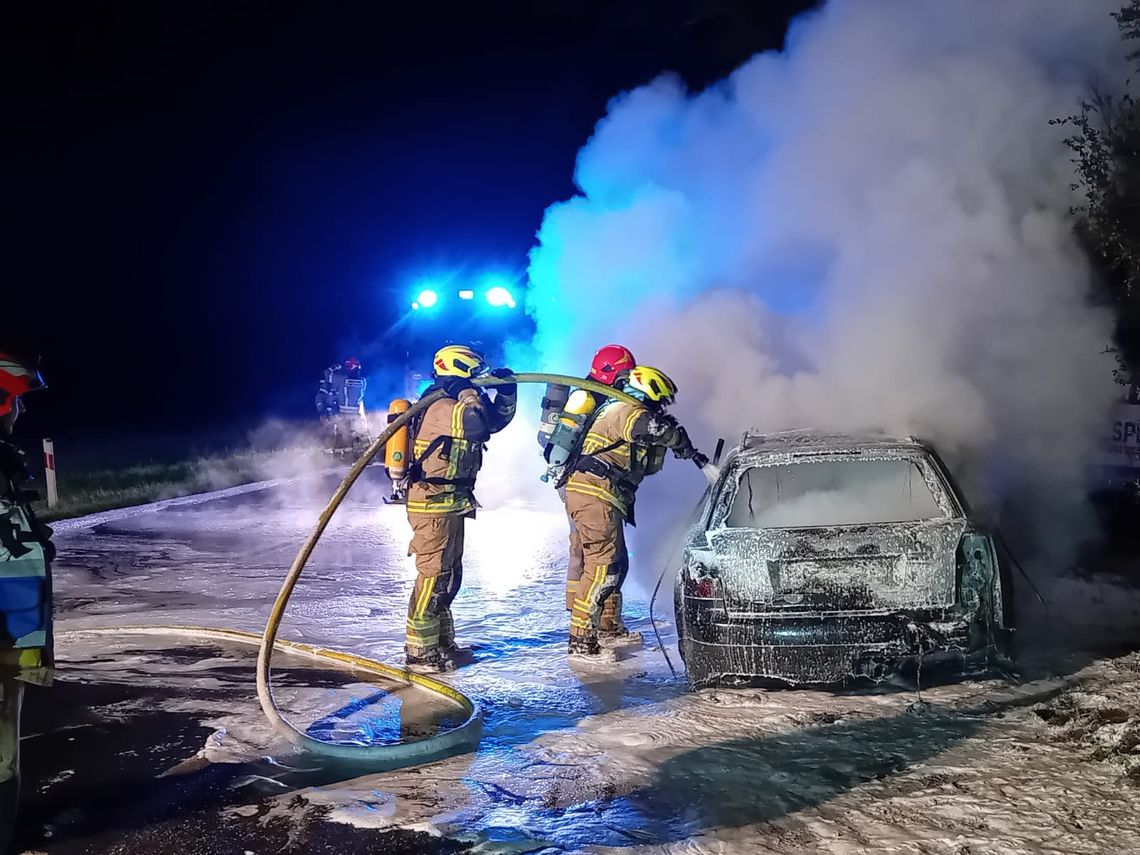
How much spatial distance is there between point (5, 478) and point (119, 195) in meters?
72.0

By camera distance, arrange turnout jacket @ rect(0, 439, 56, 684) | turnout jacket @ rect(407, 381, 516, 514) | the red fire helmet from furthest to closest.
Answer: the red fire helmet
turnout jacket @ rect(407, 381, 516, 514)
turnout jacket @ rect(0, 439, 56, 684)

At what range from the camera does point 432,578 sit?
250 inches

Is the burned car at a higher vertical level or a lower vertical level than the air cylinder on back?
lower

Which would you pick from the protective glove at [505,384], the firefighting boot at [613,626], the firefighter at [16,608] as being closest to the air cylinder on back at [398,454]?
the protective glove at [505,384]

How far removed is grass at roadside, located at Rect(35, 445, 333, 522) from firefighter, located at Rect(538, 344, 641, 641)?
8.75 m

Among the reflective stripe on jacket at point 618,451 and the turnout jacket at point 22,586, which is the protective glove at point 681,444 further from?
the turnout jacket at point 22,586

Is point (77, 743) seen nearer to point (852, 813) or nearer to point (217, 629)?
point (217, 629)

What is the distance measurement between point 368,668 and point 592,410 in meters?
2.49

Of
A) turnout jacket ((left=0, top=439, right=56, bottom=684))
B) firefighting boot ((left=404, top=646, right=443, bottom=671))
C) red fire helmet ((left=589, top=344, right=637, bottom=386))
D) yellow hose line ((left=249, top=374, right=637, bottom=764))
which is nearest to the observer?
turnout jacket ((left=0, top=439, right=56, bottom=684))

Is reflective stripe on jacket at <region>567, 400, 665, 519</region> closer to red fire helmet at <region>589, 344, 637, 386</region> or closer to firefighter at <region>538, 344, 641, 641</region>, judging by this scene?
firefighter at <region>538, 344, 641, 641</region>

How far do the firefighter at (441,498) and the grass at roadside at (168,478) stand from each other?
8582mm

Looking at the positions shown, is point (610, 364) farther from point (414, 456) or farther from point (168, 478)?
point (168, 478)

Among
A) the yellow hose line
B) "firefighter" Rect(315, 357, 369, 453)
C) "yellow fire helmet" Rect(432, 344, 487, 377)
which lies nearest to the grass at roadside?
"firefighter" Rect(315, 357, 369, 453)

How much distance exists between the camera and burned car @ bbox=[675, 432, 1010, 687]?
4887mm
